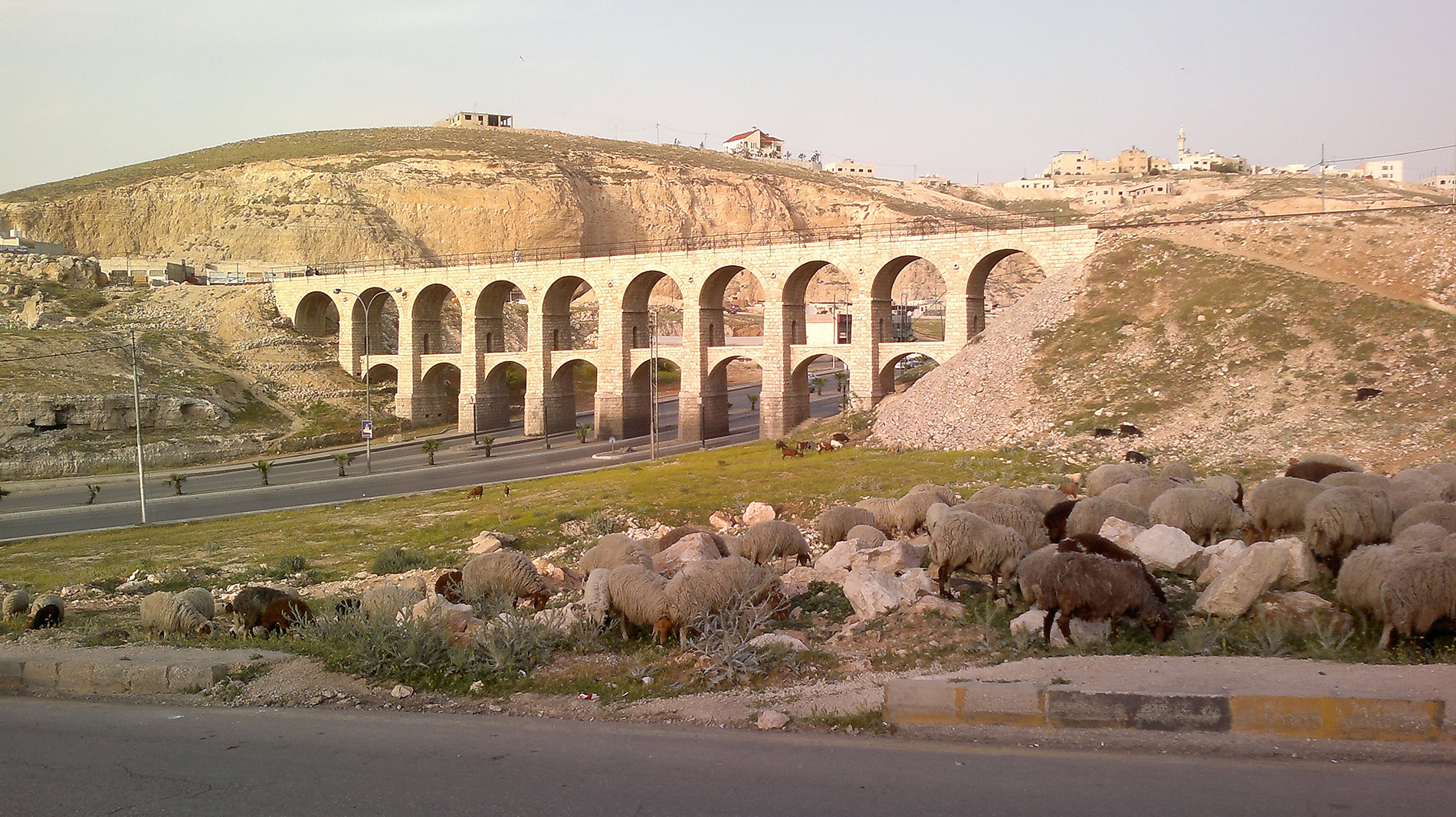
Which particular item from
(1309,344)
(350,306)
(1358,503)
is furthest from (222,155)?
(1358,503)

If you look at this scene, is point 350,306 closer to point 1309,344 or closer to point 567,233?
point 567,233

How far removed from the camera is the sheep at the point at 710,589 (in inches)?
492

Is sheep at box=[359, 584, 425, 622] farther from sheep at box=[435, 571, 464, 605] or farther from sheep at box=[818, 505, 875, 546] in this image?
sheep at box=[818, 505, 875, 546]

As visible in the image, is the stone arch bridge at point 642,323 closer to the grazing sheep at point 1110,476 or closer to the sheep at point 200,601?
the grazing sheep at point 1110,476

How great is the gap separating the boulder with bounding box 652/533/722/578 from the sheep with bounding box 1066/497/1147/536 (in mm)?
6584

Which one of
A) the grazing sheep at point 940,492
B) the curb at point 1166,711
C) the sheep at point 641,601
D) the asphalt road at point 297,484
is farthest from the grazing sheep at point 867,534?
the asphalt road at point 297,484

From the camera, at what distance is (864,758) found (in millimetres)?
8617

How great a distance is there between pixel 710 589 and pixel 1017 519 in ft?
22.6

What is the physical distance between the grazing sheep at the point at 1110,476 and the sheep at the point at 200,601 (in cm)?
1868

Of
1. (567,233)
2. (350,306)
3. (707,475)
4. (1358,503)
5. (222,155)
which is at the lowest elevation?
(707,475)

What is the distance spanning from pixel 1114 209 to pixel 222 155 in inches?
4616

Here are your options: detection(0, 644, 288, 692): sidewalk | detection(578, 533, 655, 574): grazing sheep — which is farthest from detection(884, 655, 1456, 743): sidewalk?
detection(0, 644, 288, 692): sidewalk

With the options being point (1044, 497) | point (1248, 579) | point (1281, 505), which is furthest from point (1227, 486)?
point (1248, 579)

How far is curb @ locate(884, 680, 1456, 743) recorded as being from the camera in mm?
8531
